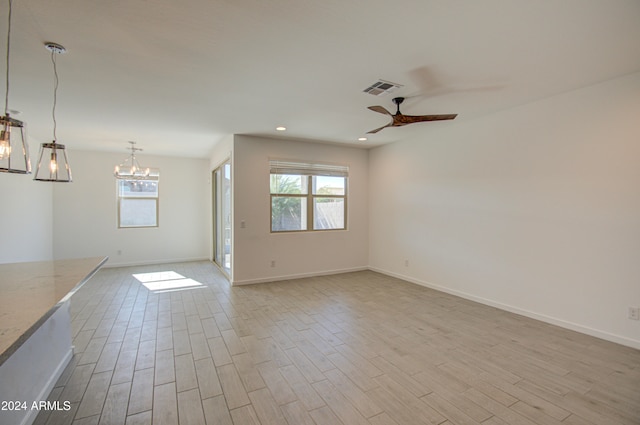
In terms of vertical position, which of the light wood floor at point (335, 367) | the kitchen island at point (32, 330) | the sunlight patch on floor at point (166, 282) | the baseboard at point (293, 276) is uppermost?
→ the kitchen island at point (32, 330)

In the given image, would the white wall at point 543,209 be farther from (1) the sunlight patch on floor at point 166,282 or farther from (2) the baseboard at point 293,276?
(1) the sunlight patch on floor at point 166,282

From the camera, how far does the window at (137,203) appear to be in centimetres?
666

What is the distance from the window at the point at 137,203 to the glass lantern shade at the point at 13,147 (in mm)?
5462

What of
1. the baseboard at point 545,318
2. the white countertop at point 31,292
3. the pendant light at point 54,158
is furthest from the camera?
the baseboard at point 545,318

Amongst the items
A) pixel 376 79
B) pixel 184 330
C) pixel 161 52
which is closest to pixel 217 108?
pixel 161 52

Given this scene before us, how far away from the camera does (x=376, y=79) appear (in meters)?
2.85

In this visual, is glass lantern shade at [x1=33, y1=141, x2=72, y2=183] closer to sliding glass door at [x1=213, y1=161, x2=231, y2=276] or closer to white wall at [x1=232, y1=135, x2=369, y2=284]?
white wall at [x1=232, y1=135, x2=369, y2=284]

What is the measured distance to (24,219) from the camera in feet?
16.2

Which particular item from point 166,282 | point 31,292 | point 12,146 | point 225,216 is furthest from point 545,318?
point 166,282

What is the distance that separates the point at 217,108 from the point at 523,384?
417 cm

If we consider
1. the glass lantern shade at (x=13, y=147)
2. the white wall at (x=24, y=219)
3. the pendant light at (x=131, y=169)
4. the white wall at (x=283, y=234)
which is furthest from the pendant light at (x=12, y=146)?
the pendant light at (x=131, y=169)

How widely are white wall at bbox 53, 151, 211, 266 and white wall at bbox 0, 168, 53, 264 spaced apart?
13.7 inches

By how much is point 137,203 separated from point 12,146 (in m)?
5.64

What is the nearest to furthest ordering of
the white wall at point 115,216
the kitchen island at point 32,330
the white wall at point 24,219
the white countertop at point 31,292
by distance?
the white countertop at point 31,292 → the kitchen island at point 32,330 → the white wall at point 24,219 → the white wall at point 115,216
